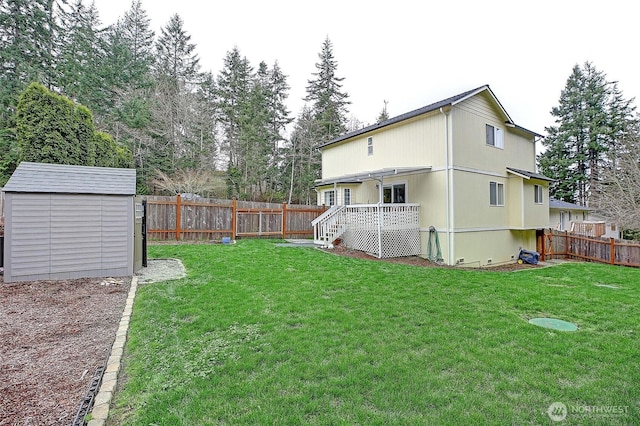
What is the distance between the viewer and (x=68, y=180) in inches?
256

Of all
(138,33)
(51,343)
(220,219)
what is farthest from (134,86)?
(51,343)

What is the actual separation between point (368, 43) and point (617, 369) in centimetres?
1679

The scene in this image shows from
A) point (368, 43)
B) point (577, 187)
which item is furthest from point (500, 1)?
point (577, 187)

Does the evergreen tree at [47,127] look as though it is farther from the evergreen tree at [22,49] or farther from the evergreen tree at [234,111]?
the evergreen tree at [234,111]

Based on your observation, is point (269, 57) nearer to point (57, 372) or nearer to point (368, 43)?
point (368, 43)

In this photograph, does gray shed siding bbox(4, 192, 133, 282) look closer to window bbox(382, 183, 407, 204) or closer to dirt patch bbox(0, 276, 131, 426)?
dirt patch bbox(0, 276, 131, 426)

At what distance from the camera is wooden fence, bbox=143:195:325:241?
1231 centimetres

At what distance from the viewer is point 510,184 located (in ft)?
42.0

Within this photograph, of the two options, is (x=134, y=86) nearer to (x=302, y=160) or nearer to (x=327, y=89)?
(x=302, y=160)

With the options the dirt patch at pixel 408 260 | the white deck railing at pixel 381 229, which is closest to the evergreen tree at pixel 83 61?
the white deck railing at pixel 381 229

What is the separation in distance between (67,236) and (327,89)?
27.3m

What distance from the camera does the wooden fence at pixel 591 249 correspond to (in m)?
12.5

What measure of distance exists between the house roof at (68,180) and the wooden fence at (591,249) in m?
16.2

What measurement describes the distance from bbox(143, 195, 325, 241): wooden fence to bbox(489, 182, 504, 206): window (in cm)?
726
